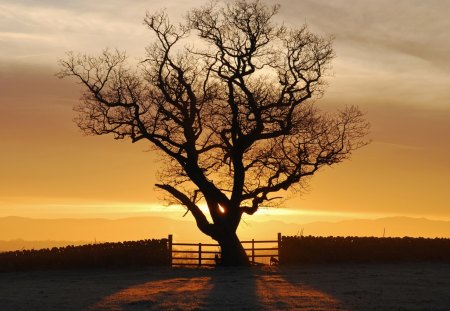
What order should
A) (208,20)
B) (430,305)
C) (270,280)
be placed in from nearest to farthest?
(430,305) < (270,280) < (208,20)

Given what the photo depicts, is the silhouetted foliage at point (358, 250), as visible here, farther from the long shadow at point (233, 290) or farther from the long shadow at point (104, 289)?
the long shadow at point (104, 289)

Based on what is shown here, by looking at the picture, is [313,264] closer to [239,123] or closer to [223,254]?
[223,254]

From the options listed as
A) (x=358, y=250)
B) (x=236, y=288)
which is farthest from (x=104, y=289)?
(x=358, y=250)

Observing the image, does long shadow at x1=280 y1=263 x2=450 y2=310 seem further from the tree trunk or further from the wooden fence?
the wooden fence

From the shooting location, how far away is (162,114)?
42938 millimetres

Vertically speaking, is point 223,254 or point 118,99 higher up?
point 118,99

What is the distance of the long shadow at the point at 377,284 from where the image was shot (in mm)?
25344

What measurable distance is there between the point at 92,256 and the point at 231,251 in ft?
27.9

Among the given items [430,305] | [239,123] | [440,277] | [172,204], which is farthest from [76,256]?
[430,305]

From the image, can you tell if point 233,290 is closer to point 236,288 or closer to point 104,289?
point 236,288

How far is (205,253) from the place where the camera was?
1764 inches

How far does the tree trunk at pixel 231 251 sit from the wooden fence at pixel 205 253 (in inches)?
46.6

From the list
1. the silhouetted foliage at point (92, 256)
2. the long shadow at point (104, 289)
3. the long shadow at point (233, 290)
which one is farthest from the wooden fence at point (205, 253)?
the long shadow at point (233, 290)

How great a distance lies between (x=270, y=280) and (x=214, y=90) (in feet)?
44.8
